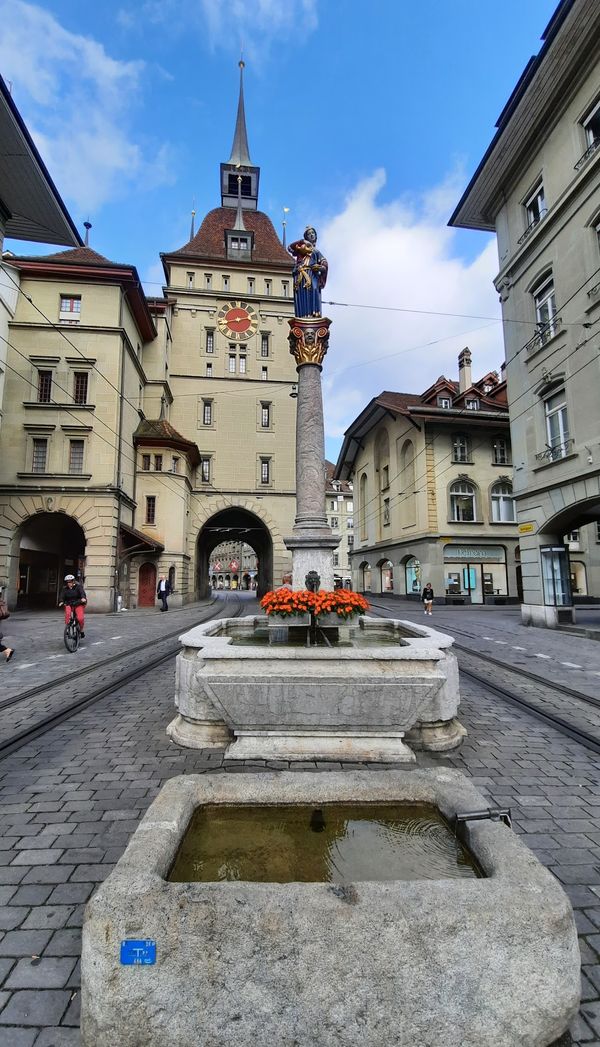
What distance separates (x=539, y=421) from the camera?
1694cm

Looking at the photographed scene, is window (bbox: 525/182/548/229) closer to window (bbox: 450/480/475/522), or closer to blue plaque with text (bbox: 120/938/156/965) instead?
window (bbox: 450/480/475/522)

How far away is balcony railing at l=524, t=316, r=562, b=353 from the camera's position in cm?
1591

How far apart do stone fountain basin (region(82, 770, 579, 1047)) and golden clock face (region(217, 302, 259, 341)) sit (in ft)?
118

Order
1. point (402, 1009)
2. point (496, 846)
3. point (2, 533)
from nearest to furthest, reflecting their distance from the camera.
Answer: point (402, 1009) → point (496, 846) → point (2, 533)

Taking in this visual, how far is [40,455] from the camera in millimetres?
23156

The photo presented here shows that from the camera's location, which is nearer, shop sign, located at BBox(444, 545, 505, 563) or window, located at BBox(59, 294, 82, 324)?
window, located at BBox(59, 294, 82, 324)

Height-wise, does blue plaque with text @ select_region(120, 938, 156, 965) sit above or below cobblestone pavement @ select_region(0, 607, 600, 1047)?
above

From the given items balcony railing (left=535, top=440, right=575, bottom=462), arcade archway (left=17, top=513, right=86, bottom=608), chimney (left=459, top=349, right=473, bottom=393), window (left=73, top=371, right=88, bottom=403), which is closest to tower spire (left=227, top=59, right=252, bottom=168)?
chimney (left=459, top=349, right=473, bottom=393)

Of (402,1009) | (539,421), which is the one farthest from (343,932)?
(539,421)

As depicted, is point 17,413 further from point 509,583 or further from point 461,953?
point 509,583

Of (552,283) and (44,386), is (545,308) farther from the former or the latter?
(44,386)

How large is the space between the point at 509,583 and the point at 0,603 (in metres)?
27.5

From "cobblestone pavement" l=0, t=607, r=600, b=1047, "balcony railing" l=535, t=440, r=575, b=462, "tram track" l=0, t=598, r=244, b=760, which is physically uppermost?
"balcony railing" l=535, t=440, r=575, b=462

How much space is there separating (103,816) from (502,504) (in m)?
30.1
